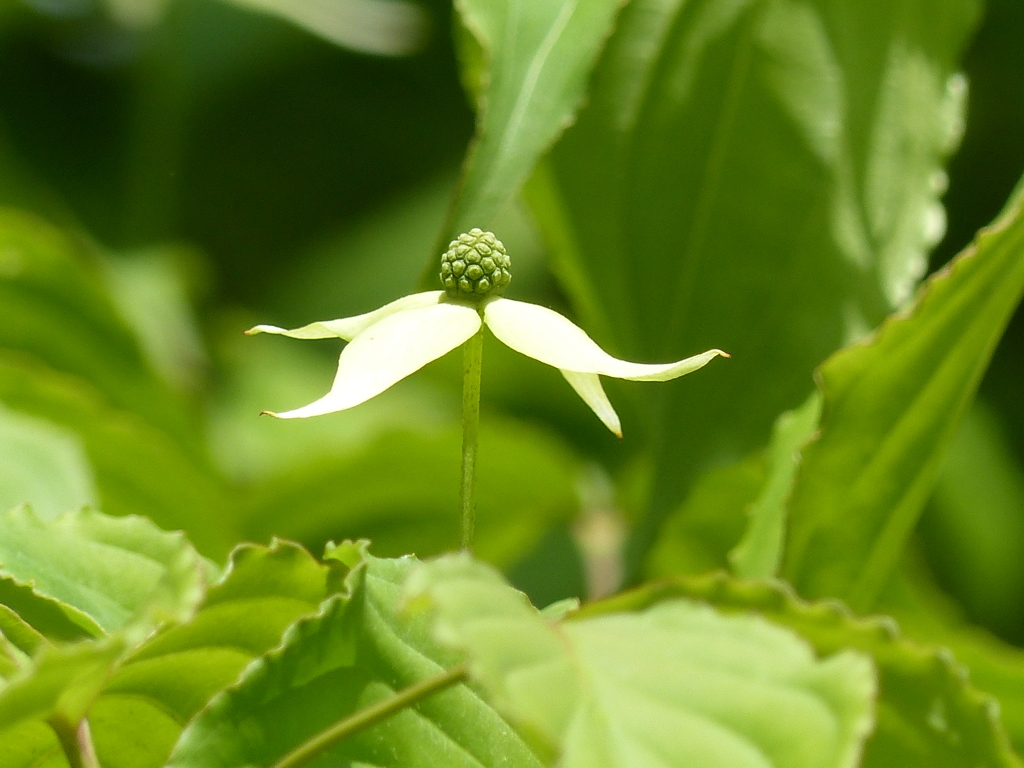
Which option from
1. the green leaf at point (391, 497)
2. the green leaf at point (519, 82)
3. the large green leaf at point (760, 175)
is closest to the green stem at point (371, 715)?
the green leaf at point (519, 82)

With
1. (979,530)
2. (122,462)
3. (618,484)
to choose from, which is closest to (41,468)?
(122,462)

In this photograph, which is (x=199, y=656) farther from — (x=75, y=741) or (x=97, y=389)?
(x=97, y=389)

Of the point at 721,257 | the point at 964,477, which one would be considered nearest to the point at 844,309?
the point at 721,257

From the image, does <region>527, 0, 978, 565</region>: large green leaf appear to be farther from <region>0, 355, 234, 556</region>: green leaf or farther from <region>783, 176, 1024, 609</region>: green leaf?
<region>0, 355, 234, 556</region>: green leaf

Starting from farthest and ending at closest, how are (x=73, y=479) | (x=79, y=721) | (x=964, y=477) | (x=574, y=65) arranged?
(x=964, y=477) → (x=73, y=479) → (x=574, y=65) → (x=79, y=721)

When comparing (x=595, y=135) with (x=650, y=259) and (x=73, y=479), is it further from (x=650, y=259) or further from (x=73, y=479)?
(x=73, y=479)

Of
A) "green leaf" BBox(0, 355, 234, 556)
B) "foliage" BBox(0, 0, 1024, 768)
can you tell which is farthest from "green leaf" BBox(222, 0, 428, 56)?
"green leaf" BBox(0, 355, 234, 556)

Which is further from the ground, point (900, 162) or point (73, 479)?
point (900, 162)
